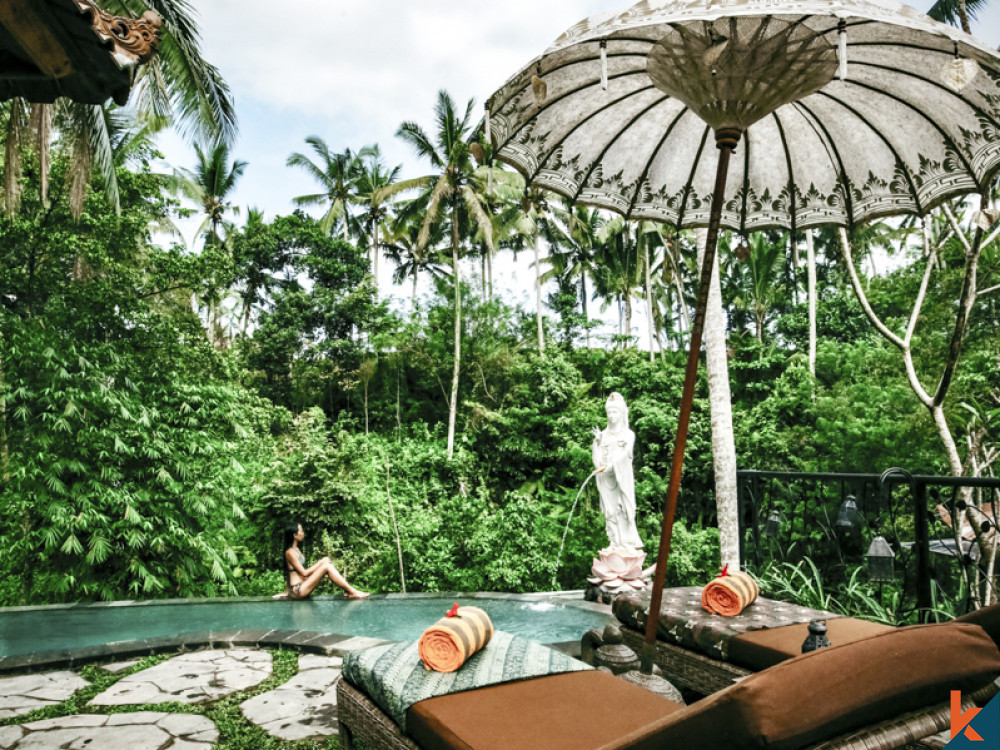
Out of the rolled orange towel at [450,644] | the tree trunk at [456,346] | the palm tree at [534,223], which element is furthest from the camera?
the palm tree at [534,223]

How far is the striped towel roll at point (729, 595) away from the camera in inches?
130

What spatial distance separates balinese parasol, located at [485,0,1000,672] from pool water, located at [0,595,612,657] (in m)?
3.66

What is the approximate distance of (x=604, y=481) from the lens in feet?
22.8

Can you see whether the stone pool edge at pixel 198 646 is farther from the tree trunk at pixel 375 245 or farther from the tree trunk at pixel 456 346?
the tree trunk at pixel 375 245

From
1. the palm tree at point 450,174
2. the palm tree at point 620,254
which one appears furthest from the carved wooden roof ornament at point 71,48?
the palm tree at point 620,254

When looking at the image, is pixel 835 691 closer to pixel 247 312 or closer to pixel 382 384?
pixel 382 384

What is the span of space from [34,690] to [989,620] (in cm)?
455

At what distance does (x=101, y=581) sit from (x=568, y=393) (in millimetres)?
10676

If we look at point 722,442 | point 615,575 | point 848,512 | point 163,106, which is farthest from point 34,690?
point 163,106

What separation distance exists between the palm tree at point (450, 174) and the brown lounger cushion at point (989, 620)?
1586 cm

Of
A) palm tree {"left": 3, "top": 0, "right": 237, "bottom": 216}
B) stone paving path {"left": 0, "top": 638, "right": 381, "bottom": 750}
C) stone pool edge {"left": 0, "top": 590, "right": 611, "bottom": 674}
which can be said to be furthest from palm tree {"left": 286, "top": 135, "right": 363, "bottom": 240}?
stone paving path {"left": 0, "top": 638, "right": 381, "bottom": 750}

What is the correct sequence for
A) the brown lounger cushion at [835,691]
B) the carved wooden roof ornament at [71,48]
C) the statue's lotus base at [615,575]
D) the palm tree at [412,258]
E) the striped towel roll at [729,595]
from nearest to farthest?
the brown lounger cushion at [835,691]
the carved wooden roof ornament at [71,48]
the striped towel roll at [729,595]
the statue's lotus base at [615,575]
the palm tree at [412,258]

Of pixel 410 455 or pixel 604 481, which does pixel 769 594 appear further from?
pixel 410 455

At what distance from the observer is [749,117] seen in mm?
2037
